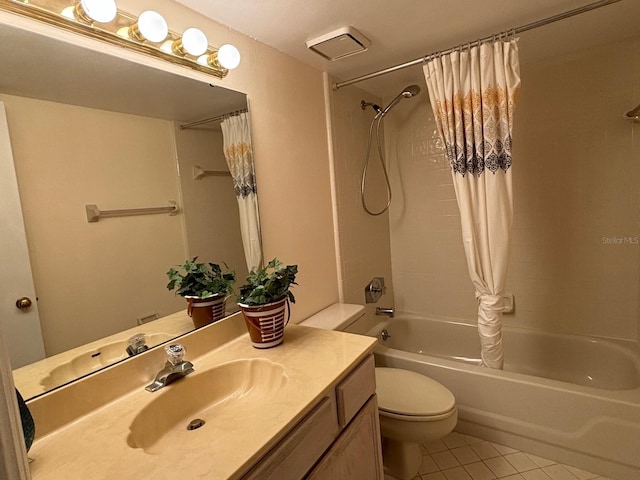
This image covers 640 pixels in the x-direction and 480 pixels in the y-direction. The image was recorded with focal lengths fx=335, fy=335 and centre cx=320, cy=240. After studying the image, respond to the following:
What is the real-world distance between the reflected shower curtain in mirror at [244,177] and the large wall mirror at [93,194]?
0.13 meters

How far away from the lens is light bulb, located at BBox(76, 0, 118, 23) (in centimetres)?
91

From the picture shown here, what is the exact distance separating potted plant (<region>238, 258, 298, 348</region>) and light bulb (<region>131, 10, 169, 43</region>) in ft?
2.83

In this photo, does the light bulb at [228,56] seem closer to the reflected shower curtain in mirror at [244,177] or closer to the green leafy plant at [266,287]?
the reflected shower curtain in mirror at [244,177]

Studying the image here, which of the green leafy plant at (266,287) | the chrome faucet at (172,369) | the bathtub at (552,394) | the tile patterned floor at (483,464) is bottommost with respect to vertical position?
the tile patterned floor at (483,464)

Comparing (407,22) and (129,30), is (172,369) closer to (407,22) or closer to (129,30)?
(129,30)

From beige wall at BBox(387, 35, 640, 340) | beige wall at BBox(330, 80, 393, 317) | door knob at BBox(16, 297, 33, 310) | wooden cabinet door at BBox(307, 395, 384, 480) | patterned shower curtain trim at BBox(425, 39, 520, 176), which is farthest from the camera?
beige wall at BBox(330, 80, 393, 317)

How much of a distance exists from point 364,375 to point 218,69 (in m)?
1.29

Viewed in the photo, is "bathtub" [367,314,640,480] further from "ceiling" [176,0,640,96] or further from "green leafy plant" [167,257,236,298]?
"ceiling" [176,0,640,96]

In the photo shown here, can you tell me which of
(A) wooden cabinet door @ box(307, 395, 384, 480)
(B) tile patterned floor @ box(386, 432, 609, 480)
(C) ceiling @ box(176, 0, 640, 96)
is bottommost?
(B) tile patterned floor @ box(386, 432, 609, 480)

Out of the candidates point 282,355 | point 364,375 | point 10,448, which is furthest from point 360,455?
point 10,448

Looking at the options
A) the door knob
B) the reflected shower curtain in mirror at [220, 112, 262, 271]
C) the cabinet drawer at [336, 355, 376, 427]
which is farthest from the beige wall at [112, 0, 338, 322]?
the door knob

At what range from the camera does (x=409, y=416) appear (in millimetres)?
1470

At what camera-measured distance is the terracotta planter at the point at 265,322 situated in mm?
1221

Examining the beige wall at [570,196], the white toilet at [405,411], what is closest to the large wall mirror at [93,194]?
the white toilet at [405,411]
